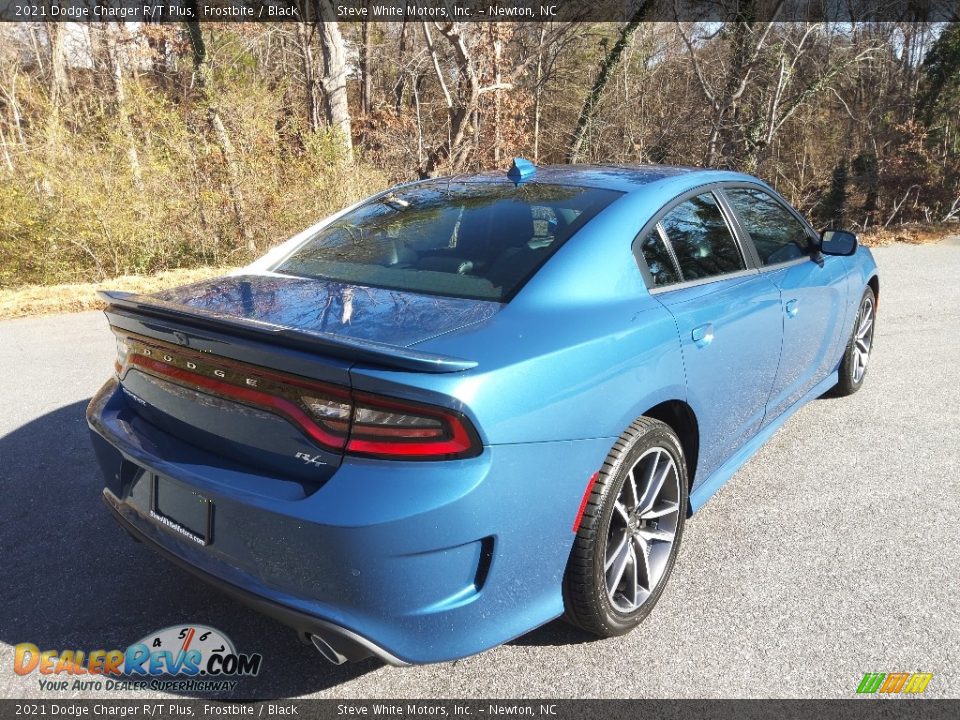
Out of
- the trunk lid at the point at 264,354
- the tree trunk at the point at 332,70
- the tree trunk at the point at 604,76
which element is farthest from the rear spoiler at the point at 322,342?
the tree trunk at the point at 604,76

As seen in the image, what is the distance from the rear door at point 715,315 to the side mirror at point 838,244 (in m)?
0.84

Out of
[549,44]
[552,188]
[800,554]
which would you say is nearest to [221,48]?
[549,44]

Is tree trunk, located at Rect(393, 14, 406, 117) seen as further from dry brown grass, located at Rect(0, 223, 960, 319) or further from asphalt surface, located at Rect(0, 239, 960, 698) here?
asphalt surface, located at Rect(0, 239, 960, 698)

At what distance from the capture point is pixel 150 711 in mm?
2010

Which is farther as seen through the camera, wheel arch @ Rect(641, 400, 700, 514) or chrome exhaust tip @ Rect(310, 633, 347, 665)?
wheel arch @ Rect(641, 400, 700, 514)

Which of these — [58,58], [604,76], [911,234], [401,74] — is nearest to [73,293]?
[58,58]

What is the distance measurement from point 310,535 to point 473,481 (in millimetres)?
426

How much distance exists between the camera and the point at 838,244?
3.75m

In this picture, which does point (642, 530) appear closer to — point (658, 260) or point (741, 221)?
point (658, 260)

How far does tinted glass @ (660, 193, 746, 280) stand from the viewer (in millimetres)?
2738

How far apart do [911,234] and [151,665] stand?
15.3 m

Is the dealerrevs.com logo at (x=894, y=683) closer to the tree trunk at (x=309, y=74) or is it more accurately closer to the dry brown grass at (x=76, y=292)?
the dry brown grass at (x=76, y=292)

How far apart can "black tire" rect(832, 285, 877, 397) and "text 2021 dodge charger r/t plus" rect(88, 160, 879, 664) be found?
1.83m

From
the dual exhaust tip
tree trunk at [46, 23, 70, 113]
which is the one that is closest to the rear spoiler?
the dual exhaust tip
